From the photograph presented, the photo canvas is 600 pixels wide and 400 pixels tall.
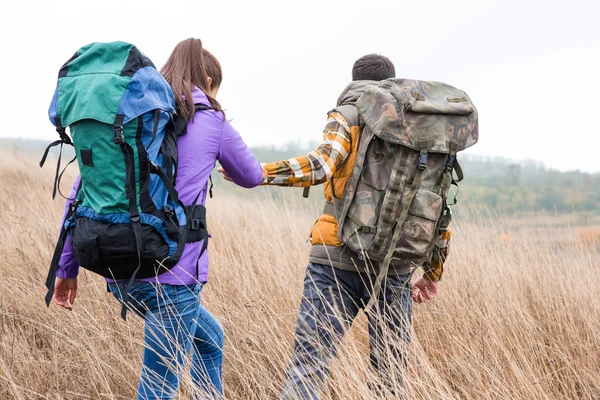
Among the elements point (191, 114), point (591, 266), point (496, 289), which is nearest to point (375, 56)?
point (191, 114)

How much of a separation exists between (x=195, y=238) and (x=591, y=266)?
339 centimetres

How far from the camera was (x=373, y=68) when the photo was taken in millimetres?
2340

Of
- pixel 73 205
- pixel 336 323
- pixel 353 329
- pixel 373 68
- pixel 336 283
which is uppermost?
pixel 373 68

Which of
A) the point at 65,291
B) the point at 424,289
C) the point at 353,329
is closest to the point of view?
the point at 65,291

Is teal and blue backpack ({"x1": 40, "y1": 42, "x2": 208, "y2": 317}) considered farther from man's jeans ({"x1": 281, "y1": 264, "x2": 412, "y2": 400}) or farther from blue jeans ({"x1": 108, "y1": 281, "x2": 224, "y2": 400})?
man's jeans ({"x1": 281, "y1": 264, "x2": 412, "y2": 400})

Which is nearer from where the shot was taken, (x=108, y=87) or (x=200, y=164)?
(x=108, y=87)

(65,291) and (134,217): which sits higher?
(134,217)

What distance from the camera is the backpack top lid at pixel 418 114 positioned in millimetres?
2076

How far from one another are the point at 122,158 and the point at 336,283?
3.06 ft

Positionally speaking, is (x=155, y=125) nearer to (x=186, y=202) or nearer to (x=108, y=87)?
(x=108, y=87)

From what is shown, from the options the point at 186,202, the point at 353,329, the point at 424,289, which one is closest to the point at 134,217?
the point at 186,202

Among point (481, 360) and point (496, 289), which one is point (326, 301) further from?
point (496, 289)

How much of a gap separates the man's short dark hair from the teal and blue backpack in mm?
837

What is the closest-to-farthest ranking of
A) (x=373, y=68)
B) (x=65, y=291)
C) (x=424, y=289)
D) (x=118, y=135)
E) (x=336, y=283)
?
(x=118, y=135), (x=65, y=291), (x=336, y=283), (x=373, y=68), (x=424, y=289)
